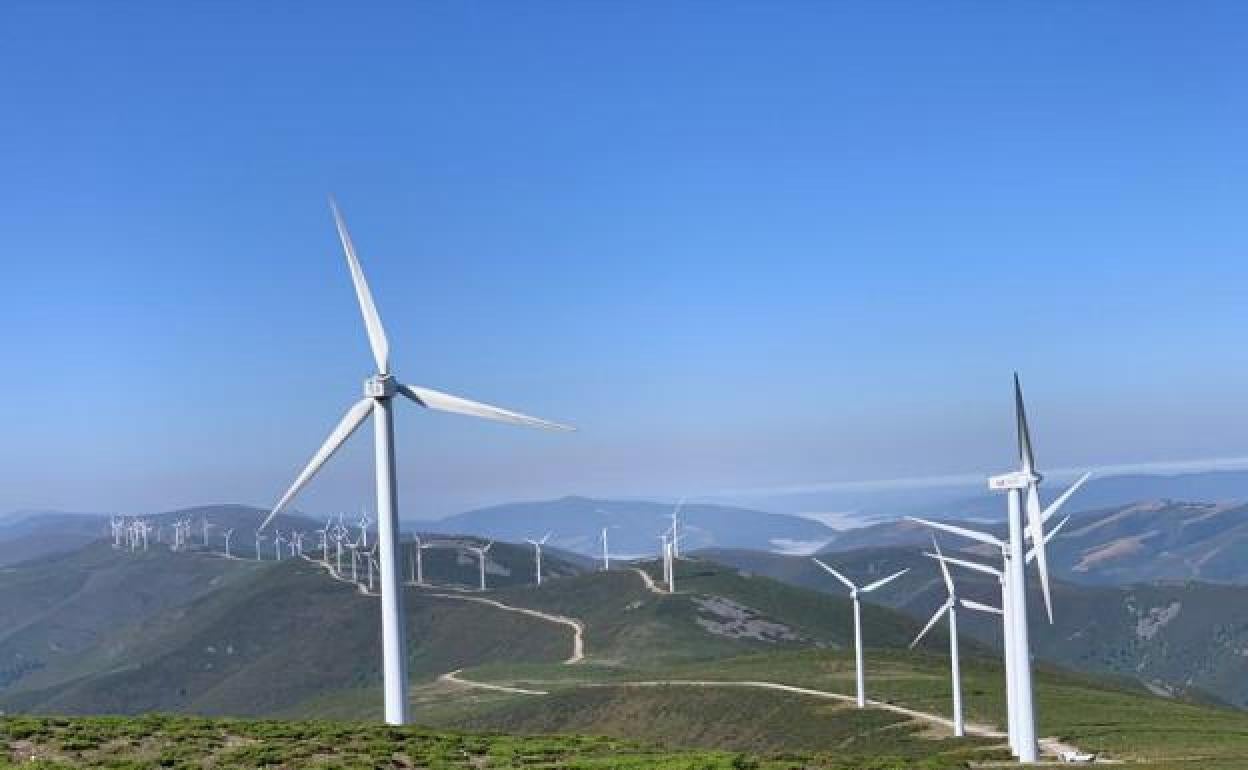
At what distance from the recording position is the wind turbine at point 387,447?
6831 cm

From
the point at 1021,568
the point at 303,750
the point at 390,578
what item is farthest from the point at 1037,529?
the point at 303,750

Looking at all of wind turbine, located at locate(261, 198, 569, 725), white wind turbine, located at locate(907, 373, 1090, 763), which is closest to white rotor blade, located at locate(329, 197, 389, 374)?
wind turbine, located at locate(261, 198, 569, 725)

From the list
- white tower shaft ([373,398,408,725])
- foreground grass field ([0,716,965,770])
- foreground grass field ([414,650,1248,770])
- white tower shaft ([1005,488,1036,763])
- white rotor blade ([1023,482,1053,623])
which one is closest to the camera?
foreground grass field ([0,716,965,770])

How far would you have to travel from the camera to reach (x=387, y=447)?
70.1m

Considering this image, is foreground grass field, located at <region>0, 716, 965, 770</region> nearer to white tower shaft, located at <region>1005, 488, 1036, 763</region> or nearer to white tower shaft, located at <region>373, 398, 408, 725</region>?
white tower shaft, located at <region>373, 398, 408, 725</region>

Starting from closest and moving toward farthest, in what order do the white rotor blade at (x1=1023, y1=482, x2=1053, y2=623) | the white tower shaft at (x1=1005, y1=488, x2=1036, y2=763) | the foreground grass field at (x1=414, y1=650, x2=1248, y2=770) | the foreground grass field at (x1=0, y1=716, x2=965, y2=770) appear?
the foreground grass field at (x1=0, y1=716, x2=965, y2=770) → the white tower shaft at (x1=1005, y1=488, x2=1036, y2=763) → the white rotor blade at (x1=1023, y1=482, x2=1053, y2=623) → the foreground grass field at (x1=414, y1=650, x2=1248, y2=770)

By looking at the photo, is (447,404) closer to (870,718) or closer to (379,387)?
(379,387)

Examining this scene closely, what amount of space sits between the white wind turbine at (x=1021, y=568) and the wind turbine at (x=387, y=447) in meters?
30.6

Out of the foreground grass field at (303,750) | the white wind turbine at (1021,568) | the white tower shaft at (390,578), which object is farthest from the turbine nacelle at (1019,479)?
the white tower shaft at (390,578)

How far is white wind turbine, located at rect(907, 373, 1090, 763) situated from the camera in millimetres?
77438

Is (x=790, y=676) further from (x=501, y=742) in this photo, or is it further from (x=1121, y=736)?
(x=501, y=742)

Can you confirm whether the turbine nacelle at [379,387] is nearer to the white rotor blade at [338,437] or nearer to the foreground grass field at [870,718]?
the white rotor blade at [338,437]

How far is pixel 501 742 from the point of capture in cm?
6731

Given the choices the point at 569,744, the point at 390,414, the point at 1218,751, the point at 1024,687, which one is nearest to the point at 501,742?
the point at 569,744
